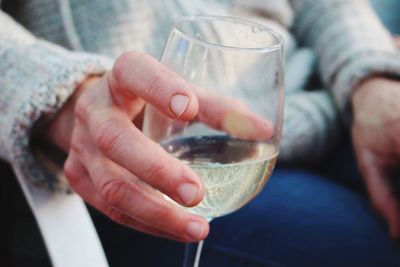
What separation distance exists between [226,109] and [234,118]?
0.04 feet

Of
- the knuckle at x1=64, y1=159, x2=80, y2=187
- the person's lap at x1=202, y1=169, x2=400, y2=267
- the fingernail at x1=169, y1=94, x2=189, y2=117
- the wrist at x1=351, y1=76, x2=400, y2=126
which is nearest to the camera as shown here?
the fingernail at x1=169, y1=94, x2=189, y2=117

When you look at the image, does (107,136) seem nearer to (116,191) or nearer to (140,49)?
(116,191)

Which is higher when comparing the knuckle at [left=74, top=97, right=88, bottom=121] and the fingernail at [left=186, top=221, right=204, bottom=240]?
the knuckle at [left=74, top=97, right=88, bottom=121]

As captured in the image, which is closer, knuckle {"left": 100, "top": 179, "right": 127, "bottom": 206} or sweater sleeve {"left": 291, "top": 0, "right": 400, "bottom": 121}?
knuckle {"left": 100, "top": 179, "right": 127, "bottom": 206}

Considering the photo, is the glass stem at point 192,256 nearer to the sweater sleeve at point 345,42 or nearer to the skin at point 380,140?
the skin at point 380,140

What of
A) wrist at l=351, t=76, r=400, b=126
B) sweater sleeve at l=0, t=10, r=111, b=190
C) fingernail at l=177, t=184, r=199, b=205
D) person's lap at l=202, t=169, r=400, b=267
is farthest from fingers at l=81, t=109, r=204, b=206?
wrist at l=351, t=76, r=400, b=126

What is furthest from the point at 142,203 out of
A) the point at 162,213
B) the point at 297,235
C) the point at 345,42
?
the point at 345,42

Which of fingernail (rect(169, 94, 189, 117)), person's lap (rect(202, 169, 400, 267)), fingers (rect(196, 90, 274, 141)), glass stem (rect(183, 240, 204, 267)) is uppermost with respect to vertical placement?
fingernail (rect(169, 94, 189, 117))

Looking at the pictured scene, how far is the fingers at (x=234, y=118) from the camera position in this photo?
0.46m

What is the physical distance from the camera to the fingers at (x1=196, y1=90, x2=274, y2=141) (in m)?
0.46

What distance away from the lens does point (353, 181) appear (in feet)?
2.50

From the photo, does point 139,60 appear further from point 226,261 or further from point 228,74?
point 226,261

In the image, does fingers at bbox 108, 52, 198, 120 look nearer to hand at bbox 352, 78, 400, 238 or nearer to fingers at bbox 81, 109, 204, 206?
fingers at bbox 81, 109, 204, 206

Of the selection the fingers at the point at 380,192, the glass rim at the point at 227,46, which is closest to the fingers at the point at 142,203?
the glass rim at the point at 227,46
